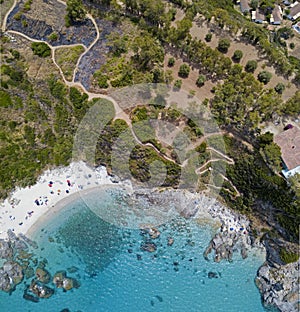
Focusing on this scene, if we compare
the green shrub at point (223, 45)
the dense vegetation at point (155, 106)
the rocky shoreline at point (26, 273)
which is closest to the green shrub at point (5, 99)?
the dense vegetation at point (155, 106)

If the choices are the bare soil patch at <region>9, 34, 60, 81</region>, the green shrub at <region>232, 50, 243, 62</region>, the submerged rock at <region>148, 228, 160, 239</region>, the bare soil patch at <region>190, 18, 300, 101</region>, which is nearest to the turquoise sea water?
the submerged rock at <region>148, 228, 160, 239</region>

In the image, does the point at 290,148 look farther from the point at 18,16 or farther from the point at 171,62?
the point at 18,16

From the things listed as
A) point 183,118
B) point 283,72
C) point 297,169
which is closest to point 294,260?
point 297,169

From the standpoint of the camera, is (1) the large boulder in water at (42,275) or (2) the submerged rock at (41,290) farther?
(1) the large boulder in water at (42,275)

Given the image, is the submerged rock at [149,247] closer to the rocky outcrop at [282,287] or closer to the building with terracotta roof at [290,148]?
the rocky outcrop at [282,287]

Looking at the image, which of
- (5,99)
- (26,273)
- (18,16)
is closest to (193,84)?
(5,99)

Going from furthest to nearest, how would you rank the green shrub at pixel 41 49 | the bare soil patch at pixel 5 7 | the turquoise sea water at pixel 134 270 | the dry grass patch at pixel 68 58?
the bare soil patch at pixel 5 7, the green shrub at pixel 41 49, the dry grass patch at pixel 68 58, the turquoise sea water at pixel 134 270

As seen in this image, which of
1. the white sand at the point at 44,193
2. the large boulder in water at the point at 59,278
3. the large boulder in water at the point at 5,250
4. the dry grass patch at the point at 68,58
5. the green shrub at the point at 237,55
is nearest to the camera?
the large boulder in water at the point at 59,278
